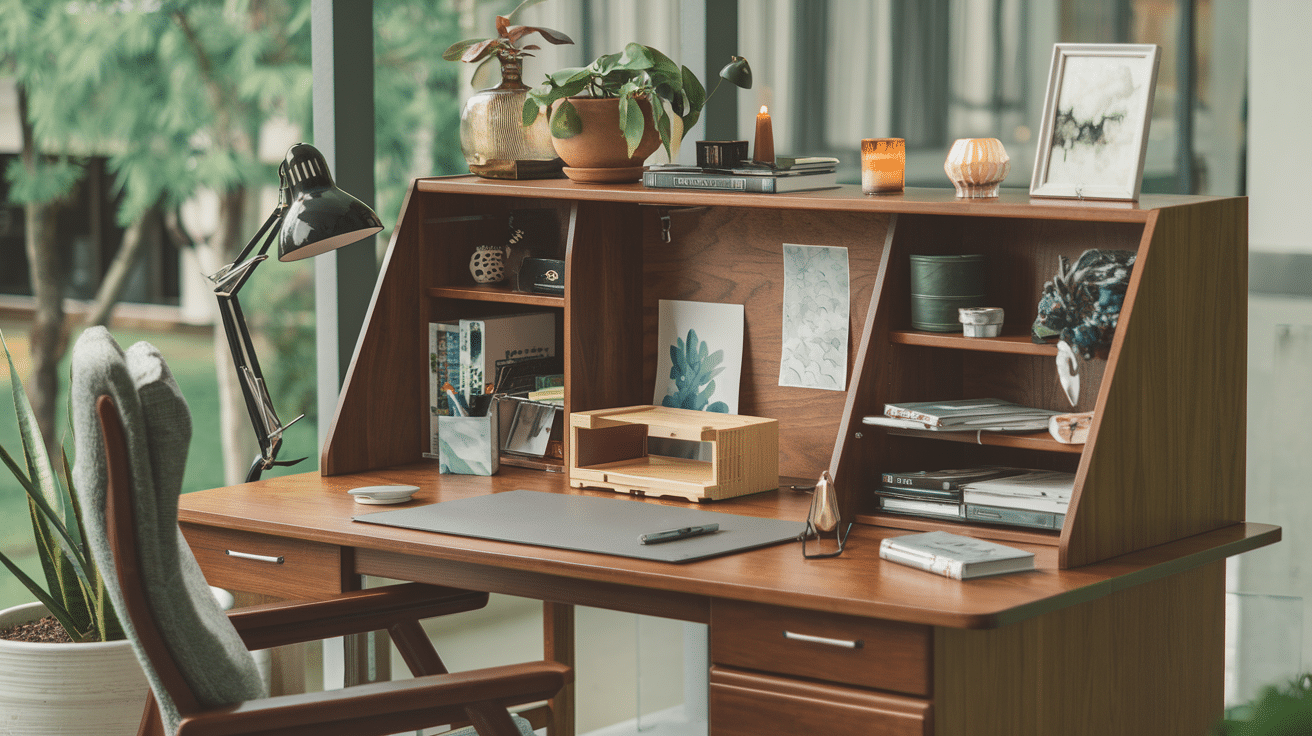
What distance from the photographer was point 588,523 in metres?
2.28

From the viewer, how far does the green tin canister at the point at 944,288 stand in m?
2.30

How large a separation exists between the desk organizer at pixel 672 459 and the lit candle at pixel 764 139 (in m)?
0.43

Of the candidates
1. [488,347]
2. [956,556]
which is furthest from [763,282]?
[956,556]

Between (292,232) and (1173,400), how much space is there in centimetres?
135

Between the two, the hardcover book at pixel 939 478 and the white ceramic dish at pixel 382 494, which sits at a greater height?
the hardcover book at pixel 939 478

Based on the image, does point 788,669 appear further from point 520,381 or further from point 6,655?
point 6,655

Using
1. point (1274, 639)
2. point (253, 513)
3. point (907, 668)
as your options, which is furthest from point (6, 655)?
point (1274, 639)

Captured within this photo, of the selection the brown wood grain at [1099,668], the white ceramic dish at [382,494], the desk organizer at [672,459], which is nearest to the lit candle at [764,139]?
the desk organizer at [672,459]

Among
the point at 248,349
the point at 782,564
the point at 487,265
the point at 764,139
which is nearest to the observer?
the point at 782,564

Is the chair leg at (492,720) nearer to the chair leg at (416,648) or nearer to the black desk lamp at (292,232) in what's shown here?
the chair leg at (416,648)

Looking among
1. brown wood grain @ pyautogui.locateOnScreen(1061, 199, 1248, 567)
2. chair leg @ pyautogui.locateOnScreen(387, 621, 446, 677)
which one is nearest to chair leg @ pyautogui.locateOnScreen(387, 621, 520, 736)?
chair leg @ pyautogui.locateOnScreen(387, 621, 446, 677)

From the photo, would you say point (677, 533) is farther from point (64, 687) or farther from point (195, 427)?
point (195, 427)

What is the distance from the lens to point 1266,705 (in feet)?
6.19

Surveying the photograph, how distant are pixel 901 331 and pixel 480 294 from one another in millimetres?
817
